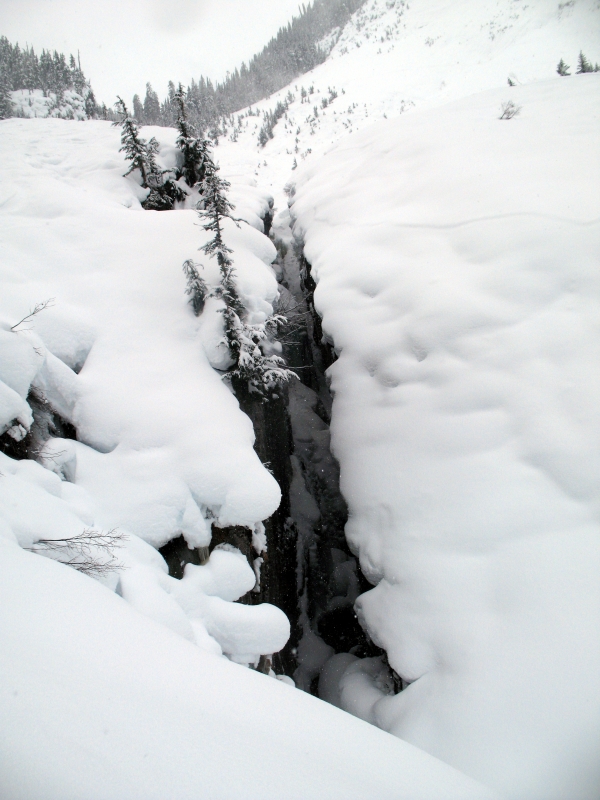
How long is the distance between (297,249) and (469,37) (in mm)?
42714

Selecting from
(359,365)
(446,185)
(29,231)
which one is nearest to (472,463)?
(359,365)

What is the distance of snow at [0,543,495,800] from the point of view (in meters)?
1.79

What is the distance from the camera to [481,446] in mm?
6391

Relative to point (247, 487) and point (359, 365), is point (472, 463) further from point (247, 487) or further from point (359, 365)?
point (247, 487)

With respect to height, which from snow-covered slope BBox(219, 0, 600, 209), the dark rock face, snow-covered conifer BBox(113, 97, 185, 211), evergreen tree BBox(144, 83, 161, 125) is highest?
evergreen tree BBox(144, 83, 161, 125)

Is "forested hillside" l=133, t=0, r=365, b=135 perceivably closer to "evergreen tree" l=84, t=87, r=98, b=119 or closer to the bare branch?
"evergreen tree" l=84, t=87, r=98, b=119

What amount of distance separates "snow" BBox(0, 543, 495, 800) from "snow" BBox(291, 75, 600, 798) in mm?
2170

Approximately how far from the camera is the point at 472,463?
249 inches

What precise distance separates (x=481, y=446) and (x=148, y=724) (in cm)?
609

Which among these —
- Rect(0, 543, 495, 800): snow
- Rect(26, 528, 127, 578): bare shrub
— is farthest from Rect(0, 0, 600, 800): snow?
Rect(26, 528, 127, 578): bare shrub

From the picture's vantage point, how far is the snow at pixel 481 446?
14.3 ft

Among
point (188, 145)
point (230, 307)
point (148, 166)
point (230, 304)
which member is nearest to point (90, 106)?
point (148, 166)

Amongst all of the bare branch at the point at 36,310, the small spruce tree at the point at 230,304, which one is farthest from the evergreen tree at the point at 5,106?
the bare branch at the point at 36,310

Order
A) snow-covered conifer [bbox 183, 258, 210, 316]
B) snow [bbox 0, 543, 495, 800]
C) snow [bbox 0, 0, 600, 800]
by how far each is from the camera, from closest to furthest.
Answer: snow [bbox 0, 543, 495, 800] → snow [bbox 0, 0, 600, 800] → snow-covered conifer [bbox 183, 258, 210, 316]
